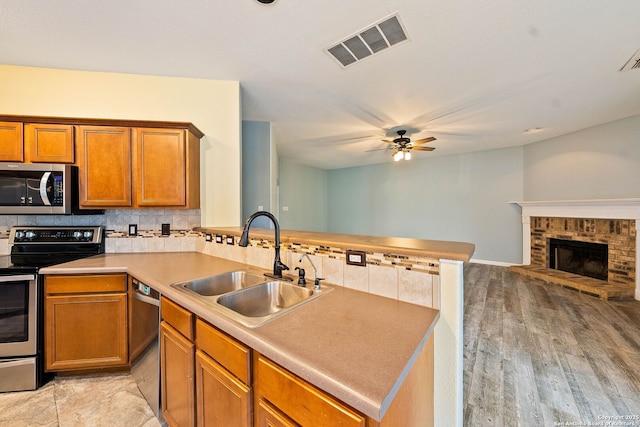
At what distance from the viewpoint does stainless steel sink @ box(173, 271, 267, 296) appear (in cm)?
152

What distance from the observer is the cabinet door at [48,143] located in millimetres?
2061

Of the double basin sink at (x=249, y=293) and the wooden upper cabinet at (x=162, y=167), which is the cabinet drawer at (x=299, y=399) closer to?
the double basin sink at (x=249, y=293)

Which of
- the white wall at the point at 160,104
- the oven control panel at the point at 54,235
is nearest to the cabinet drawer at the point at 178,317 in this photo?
the white wall at the point at 160,104

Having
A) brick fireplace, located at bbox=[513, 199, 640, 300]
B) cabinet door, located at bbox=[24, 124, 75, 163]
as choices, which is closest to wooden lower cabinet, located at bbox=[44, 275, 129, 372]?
cabinet door, located at bbox=[24, 124, 75, 163]

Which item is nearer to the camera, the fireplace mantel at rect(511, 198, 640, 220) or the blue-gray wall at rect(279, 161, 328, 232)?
the fireplace mantel at rect(511, 198, 640, 220)

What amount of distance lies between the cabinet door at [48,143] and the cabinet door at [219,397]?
2.11m

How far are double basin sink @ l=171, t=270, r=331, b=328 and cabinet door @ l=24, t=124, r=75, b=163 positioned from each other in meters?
1.69

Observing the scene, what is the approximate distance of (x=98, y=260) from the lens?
2.05m

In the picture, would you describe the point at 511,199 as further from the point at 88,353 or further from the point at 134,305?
the point at 88,353

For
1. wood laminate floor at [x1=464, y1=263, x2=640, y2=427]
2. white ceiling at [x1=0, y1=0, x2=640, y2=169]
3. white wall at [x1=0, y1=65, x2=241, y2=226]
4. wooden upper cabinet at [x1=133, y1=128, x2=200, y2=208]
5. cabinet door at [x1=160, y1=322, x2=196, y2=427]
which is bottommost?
wood laminate floor at [x1=464, y1=263, x2=640, y2=427]

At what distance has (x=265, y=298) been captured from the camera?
1.47 meters

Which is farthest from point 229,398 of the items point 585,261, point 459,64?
point 585,261

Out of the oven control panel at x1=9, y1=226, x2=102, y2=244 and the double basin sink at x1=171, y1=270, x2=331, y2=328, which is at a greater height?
the oven control panel at x1=9, y1=226, x2=102, y2=244

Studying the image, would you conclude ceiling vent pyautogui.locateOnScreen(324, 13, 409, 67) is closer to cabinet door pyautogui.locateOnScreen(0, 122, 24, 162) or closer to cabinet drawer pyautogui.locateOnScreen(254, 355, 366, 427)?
cabinet drawer pyautogui.locateOnScreen(254, 355, 366, 427)
